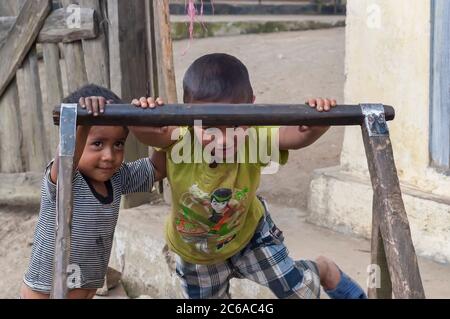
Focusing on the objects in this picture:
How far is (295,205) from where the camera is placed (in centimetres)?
518

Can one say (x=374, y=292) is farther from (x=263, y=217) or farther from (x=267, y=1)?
(x=267, y=1)

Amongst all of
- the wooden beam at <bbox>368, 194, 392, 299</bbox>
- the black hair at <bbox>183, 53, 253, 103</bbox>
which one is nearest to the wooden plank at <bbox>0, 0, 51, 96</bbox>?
the black hair at <bbox>183, 53, 253, 103</bbox>

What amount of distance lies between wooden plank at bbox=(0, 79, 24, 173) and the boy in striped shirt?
8.93 ft

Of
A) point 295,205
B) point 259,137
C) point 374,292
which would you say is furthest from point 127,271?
point 374,292

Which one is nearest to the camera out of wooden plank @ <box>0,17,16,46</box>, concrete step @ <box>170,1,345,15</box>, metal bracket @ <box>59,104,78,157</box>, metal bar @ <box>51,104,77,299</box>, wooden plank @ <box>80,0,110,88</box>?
metal bar @ <box>51,104,77,299</box>

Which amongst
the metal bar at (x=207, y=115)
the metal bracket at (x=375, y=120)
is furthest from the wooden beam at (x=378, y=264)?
the metal bar at (x=207, y=115)

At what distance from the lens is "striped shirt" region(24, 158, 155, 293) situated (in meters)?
2.96

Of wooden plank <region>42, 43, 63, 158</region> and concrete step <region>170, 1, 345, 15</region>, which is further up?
wooden plank <region>42, 43, 63, 158</region>

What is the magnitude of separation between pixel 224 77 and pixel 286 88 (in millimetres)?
5236

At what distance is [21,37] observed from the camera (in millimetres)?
5426

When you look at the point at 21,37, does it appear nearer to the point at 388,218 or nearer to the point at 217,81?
the point at 217,81

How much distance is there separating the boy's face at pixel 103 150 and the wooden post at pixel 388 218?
0.92 metres

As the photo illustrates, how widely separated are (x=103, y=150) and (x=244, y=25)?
865 cm

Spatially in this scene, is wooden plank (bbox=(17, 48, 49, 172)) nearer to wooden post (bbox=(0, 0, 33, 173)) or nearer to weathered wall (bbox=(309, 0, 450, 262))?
wooden post (bbox=(0, 0, 33, 173))
